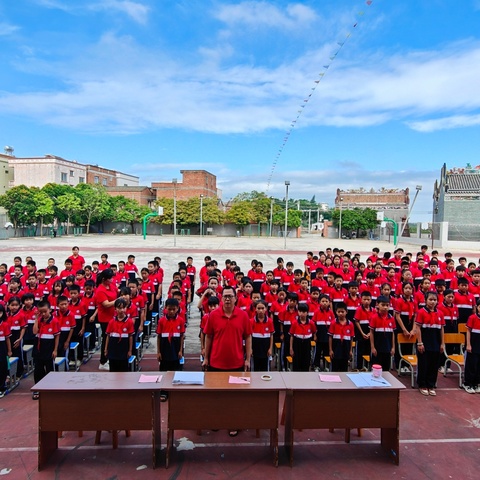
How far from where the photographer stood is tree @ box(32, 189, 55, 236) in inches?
1551

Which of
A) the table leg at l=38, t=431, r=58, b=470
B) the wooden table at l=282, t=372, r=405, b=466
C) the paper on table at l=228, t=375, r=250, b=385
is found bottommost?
the table leg at l=38, t=431, r=58, b=470

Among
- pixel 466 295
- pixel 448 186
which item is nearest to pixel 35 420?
pixel 466 295

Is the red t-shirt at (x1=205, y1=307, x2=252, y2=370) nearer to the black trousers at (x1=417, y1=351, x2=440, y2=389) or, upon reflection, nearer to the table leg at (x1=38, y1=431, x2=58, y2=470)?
the table leg at (x1=38, y1=431, x2=58, y2=470)

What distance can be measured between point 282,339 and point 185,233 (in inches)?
1891

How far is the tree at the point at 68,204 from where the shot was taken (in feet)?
140

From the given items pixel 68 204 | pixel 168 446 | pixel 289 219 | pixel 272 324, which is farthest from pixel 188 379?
pixel 289 219

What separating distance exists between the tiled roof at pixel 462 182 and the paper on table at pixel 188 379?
38.8 meters

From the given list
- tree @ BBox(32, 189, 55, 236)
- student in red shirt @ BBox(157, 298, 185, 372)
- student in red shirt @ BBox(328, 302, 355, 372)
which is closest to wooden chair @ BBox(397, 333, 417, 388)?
student in red shirt @ BBox(328, 302, 355, 372)

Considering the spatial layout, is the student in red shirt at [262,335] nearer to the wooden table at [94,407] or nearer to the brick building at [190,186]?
the wooden table at [94,407]

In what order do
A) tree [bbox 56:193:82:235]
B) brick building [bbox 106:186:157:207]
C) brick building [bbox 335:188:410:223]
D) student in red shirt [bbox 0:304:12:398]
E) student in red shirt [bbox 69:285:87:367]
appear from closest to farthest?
student in red shirt [bbox 0:304:12:398] → student in red shirt [bbox 69:285:87:367] → tree [bbox 56:193:82:235] → brick building [bbox 106:186:157:207] → brick building [bbox 335:188:410:223]

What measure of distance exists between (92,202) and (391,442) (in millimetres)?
47829

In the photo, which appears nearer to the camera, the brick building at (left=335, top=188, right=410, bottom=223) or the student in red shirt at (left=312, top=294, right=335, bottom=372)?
the student in red shirt at (left=312, top=294, right=335, bottom=372)

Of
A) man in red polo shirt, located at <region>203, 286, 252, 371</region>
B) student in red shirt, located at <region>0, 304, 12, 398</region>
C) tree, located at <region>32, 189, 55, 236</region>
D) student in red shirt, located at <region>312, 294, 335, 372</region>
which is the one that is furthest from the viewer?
tree, located at <region>32, 189, 55, 236</region>

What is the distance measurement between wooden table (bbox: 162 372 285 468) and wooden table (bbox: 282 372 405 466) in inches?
9.4
